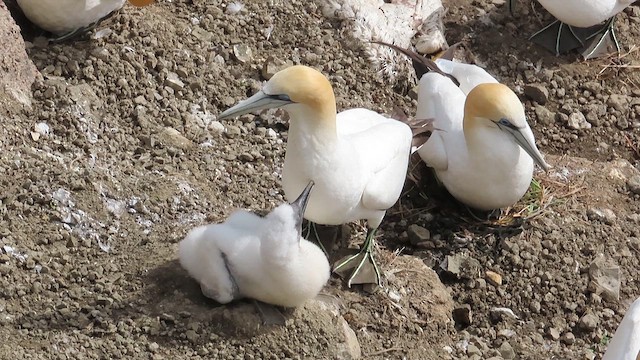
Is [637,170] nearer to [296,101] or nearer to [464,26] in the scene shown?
[464,26]

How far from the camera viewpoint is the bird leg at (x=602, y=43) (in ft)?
25.2

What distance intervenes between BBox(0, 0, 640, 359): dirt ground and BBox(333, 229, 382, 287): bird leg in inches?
2.6

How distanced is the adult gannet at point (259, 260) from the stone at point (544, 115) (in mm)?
2814

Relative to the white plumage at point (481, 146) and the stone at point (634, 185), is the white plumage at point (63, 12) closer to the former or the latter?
the white plumage at point (481, 146)

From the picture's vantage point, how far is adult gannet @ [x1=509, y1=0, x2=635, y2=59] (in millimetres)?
7357

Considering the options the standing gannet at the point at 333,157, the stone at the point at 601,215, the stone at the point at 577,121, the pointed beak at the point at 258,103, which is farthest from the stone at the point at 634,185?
the pointed beak at the point at 258,103

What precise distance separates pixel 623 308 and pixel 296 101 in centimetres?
217

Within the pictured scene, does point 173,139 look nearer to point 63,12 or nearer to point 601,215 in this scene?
point 63,12

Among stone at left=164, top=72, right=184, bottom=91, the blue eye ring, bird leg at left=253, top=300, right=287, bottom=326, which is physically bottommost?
the blue eye ring

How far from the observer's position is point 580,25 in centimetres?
749

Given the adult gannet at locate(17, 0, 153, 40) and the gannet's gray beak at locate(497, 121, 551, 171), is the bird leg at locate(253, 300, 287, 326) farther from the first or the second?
the adult gannet at locate(17, 0, 153, 40)

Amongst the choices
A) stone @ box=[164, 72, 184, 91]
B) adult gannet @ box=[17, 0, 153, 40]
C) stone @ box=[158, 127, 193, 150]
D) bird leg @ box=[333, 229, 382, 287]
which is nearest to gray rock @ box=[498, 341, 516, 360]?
bird leg @ box=[333, 229, 382, 287]

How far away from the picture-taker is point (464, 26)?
775cm

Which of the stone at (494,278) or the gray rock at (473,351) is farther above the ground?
the gray rock at (473,351)
